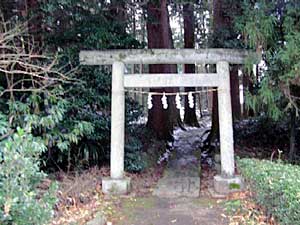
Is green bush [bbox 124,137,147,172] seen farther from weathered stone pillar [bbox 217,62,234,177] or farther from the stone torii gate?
weathered stone pillar [bbox 217,62,234,177]

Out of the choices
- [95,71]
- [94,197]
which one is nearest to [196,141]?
[95,71]

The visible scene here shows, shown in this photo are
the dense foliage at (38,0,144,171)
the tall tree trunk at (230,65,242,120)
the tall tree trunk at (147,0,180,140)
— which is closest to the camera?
the dense foliage at (38,0,144,171)

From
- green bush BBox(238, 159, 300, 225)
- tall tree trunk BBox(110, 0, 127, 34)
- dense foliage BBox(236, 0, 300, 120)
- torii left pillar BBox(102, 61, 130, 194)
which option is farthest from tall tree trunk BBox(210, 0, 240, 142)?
green bush BBox(238, 159, 300, 225)

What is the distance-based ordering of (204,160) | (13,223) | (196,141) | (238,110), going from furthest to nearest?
(238,110) → (196,141) → (204,160) → (13,223)

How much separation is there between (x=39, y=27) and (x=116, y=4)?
1537 mm

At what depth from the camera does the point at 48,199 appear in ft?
12.8

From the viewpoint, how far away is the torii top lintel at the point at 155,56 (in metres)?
7.13

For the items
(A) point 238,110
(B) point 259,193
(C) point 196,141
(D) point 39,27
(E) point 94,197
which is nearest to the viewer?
(B) point 259,193

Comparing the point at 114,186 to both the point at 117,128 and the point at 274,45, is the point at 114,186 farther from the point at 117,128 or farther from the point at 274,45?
the point at 274,45

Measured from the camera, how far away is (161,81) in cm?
716

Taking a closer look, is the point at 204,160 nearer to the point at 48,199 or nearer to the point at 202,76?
the point at 202,76

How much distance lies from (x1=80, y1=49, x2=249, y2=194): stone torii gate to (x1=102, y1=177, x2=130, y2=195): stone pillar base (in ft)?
0.06

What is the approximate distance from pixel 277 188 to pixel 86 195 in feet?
11.0

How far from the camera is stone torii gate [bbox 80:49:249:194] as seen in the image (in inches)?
279
